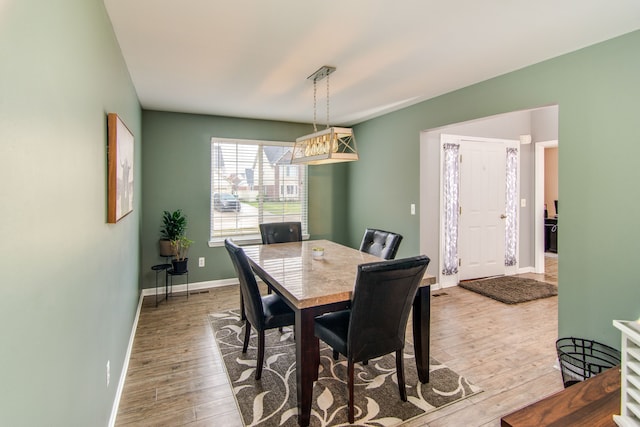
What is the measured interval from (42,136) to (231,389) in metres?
2.01

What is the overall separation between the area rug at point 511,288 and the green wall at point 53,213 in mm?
4235

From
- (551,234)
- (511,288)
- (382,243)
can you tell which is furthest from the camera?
(551,234)

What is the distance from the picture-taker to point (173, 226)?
4352 mm

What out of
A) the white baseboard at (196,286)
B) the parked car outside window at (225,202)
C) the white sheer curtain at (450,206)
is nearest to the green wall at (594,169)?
the white sheer curtain at (450,206)

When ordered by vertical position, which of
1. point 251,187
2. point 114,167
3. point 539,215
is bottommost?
Answer: point 539,215

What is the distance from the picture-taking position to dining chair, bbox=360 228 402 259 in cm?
311

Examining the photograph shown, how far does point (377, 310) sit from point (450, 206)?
334cm

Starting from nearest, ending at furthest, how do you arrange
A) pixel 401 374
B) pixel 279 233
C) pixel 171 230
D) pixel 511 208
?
pixel 401 374, pixel 279 233, pixel 171 230, pixel 511 208

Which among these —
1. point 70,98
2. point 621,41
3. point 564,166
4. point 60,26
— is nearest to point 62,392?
point 70,98

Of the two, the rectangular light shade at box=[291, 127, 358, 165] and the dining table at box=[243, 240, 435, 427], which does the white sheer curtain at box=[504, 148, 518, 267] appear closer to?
the dining table at box=[243, 240, 435, 427]

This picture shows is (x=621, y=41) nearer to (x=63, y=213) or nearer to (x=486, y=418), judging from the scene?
(x=486, y=418)

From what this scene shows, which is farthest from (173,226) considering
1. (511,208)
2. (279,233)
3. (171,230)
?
(511,208)

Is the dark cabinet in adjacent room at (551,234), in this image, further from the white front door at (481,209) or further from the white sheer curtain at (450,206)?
the white sheer curtain at (450,206)

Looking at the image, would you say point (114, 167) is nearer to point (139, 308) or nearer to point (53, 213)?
point (53, 213)
